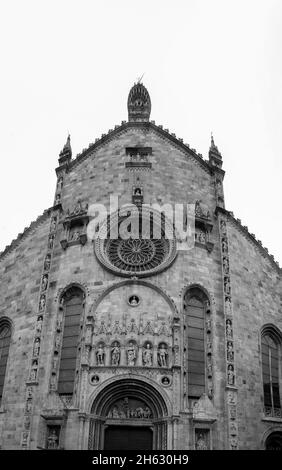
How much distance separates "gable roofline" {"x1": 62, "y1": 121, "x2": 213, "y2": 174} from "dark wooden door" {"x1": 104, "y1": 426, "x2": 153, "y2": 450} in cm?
1521

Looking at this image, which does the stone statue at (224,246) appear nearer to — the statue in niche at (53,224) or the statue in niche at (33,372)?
the statue in niche at (53,224)

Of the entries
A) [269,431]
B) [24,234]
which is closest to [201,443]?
[269,431]

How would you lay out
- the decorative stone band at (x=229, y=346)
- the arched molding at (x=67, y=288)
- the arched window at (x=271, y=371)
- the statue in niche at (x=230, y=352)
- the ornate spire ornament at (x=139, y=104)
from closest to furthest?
the decorative stone band at (x=229, y=346), the statue in niche at (x=230, y=352), the arched window at (x=271, y=371), the arched molding at (x=67, y=288), the ornate spire ornament at (x=139, y=104)

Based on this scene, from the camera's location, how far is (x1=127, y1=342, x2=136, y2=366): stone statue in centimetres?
2305

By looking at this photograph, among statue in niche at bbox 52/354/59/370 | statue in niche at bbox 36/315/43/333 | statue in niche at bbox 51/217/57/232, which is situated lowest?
statue in niche at bbox 52/354/59/370

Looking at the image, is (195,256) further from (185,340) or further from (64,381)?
(64,381)

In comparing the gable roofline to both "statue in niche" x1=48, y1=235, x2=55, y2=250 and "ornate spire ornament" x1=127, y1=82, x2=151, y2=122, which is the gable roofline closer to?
"ornate spire ornament" x1=127, y1=82, x2=151, y2=122

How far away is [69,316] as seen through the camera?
2547 centimetres

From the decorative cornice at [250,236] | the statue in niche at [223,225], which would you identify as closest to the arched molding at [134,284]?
the statue in niche at [223,225]

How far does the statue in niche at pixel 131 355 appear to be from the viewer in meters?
23.0

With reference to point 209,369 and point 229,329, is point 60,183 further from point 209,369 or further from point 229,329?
point 209,369

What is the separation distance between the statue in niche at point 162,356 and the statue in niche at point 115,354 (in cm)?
185

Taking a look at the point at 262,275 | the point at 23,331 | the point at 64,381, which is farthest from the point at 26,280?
the point at 262,275

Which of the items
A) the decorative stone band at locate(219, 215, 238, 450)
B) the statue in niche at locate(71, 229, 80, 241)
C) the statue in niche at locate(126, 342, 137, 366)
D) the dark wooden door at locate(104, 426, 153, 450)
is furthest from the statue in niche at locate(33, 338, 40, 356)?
the decorative stone band at locate(219, 215, 238, 450)
